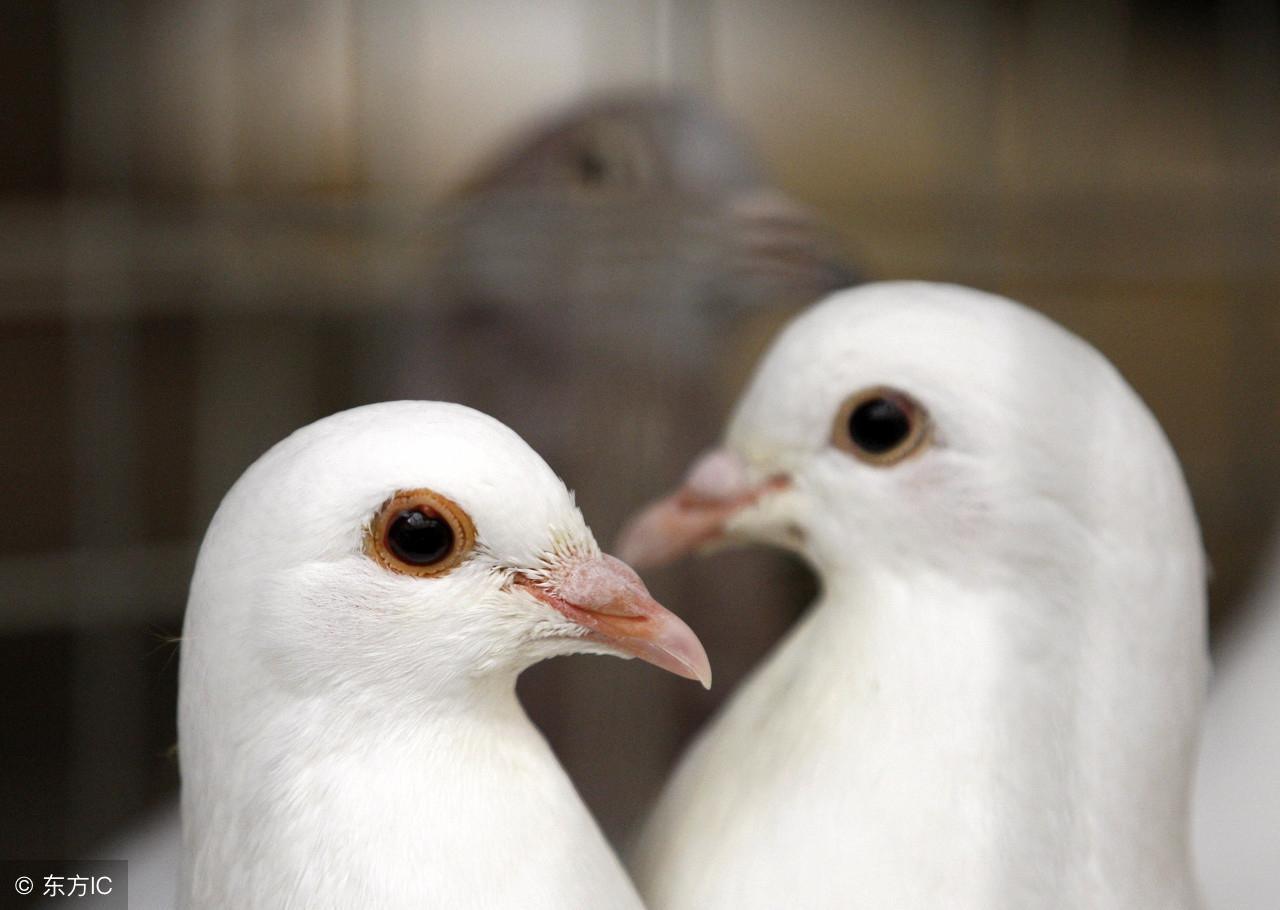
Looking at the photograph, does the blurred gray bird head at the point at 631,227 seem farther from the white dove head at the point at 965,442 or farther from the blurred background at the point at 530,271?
the white dove head at the point at 965,442

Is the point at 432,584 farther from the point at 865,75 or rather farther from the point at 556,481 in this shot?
the point at 865,75

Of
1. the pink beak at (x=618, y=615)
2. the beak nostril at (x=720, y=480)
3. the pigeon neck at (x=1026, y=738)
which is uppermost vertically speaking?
the beak nostril at (x=720, y=480)

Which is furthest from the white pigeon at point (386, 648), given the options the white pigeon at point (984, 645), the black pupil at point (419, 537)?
the white pigeon at point (984, 645)

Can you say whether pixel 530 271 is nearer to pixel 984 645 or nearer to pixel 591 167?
pixel 591 167

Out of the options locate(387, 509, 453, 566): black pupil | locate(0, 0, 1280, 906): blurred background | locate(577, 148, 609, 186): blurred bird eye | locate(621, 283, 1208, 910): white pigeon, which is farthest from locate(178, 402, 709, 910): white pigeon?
locate(577, 148, 609, 186): blurred bird eye

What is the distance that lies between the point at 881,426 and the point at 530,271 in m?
1.02

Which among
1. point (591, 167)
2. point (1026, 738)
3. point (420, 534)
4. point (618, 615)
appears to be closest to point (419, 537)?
point (420, 534)

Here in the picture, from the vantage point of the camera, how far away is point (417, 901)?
78cm

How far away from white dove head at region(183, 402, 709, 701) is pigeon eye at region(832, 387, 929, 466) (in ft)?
0.67

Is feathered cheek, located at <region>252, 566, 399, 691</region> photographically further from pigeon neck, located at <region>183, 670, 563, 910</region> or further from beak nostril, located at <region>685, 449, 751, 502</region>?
beak nostril, located at <region>685, 449, 751, 502</region>

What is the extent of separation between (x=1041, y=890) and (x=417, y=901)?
1.29 ft

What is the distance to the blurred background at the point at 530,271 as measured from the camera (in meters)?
1.72

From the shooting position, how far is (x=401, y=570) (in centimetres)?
78

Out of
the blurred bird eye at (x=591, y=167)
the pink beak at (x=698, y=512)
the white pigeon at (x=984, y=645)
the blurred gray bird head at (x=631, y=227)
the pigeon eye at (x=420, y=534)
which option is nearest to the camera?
the pigeon eye at (x=420, y=534)
